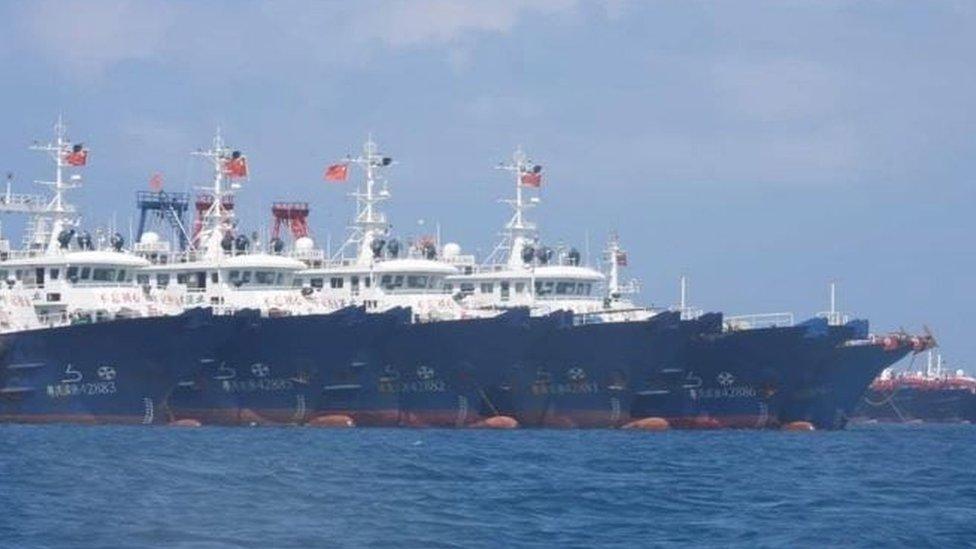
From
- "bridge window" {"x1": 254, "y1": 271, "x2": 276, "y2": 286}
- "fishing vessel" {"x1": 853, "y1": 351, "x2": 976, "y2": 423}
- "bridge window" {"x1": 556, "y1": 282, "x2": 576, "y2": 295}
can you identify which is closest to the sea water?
"bridge window" {"x1": 254, "y1": 271, "x2": 276, "y2": 286}

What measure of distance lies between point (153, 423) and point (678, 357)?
19430mm

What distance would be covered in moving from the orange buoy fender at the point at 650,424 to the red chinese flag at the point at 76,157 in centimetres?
2372

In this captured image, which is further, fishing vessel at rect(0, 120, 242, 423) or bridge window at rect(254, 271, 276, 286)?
bridge window at rect(254, 271, 276, 286)

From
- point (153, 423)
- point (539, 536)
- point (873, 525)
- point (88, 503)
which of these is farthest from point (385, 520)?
point (153, 423)

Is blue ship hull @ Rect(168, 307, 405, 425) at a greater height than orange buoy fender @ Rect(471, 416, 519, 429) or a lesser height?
greater

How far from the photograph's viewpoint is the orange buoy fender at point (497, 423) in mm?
80062

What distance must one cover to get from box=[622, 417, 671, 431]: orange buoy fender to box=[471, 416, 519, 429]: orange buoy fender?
4.27m

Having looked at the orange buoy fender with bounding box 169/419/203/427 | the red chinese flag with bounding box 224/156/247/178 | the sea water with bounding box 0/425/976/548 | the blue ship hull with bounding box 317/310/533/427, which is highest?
the red chinese flag with bounding box 224/156/247/178

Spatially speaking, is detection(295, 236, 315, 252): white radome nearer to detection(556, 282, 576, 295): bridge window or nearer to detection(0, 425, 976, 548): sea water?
detection(556, 282, 576, 295): bridge window

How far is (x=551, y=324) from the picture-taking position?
78125mm

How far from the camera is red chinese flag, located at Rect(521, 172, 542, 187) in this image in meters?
91.4

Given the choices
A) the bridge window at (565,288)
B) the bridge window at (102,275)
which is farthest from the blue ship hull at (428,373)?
the bridge window at (565,288)

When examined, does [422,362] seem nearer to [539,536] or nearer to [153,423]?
[153,423]

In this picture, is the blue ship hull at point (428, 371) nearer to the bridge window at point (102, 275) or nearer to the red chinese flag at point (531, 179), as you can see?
the bridge window at point (102, 275)
